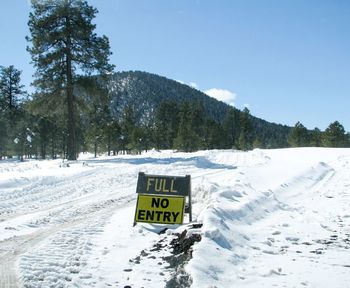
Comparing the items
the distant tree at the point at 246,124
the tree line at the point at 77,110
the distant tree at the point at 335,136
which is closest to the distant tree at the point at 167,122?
the tree line at the point at 77,110

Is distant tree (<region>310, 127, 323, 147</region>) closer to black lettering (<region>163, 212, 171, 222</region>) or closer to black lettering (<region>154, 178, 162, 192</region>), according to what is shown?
black lettering (<region>154, 178, 162, 192</region>)

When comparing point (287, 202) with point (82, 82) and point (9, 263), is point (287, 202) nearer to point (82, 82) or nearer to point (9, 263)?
point (9, 263)

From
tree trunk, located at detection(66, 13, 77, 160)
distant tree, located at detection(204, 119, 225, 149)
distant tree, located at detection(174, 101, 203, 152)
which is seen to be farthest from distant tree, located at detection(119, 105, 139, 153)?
tree trunk, located at detection(66, 13, 77, 160)

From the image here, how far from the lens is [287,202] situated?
484 inches

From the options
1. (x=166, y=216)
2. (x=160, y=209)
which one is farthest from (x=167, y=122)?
(x=166, y=216)

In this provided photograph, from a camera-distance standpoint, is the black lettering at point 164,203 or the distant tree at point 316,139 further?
the distant tree at point 316,139

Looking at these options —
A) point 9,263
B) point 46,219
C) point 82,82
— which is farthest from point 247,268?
point 82,82

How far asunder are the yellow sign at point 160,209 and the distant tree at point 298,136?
64.9 meters

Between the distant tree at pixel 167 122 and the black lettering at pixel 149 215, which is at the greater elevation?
the distant tree at pixel 167 122

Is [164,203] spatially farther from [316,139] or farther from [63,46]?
[316,139]

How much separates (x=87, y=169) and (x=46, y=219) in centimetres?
957

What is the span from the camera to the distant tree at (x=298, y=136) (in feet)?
234

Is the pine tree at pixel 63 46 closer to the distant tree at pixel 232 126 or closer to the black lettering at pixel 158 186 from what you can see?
the black lettering at pixel 158 186

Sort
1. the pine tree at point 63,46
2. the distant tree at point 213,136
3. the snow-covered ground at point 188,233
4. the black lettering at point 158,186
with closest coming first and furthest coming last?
the snow-covered ground at point 188,233
the black lettering at point 158,186
the pine tree at point 63,46
the distant tree at point 213,136
